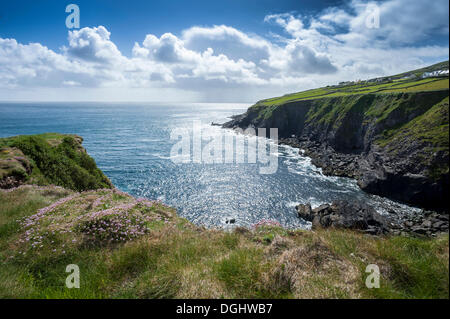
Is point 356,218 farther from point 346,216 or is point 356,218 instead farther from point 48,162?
point 48,162

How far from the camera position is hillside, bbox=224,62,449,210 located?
13.9 meters

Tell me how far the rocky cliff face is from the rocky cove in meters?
0.03

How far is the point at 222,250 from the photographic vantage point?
739 cm

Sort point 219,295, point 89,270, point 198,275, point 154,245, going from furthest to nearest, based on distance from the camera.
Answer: point 154,245 < point 89,270 < point 198,275 < point 219,295

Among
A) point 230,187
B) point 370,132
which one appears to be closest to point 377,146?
point 370,132

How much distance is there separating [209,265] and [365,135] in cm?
5544

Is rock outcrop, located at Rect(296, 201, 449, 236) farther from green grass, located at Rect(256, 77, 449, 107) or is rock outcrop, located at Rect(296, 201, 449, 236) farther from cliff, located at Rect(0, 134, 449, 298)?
cliff, located at Rect(0, 134, 449, 298)

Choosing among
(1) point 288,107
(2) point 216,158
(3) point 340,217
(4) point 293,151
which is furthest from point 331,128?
(3) point 340,217

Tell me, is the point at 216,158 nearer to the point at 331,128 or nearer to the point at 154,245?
the point at 331,128

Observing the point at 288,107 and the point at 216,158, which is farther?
the point at 288,107

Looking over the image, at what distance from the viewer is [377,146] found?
34250 millimetres

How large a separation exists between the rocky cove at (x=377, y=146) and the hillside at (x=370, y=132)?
4 cm
